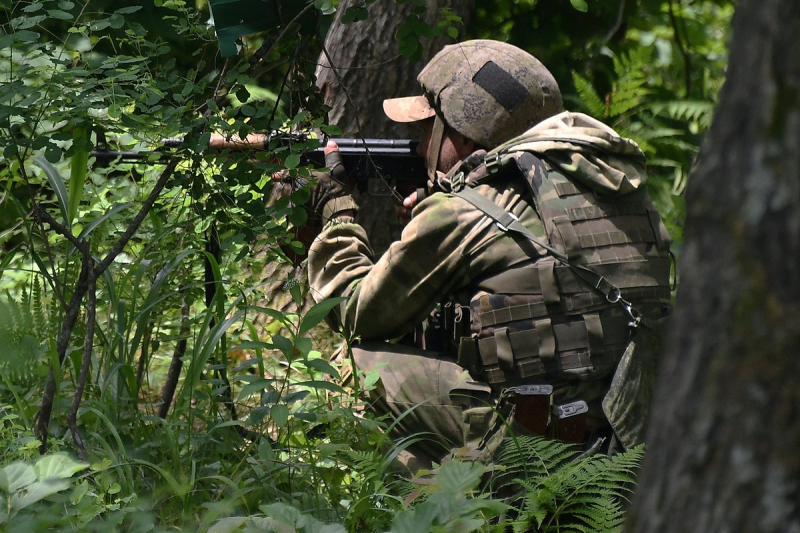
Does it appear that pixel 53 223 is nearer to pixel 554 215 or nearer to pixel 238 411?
pixel 238 411

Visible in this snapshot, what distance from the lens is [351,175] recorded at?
3717mm

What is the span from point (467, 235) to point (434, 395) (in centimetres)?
64

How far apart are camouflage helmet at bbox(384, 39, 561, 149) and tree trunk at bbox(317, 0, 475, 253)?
0.66 metres

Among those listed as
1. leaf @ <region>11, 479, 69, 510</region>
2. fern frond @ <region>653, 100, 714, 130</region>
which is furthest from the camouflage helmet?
fern frond @ <region>653, 100, 714, 130</region>

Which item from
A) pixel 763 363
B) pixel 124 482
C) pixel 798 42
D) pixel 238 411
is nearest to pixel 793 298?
pixel 763 363

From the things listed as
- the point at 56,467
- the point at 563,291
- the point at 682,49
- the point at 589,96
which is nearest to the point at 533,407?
the point at 563,291

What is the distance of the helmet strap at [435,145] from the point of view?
3537 millimetres

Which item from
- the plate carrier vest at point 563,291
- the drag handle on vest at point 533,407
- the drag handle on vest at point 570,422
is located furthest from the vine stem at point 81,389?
the drag handle on vest at point 570,422

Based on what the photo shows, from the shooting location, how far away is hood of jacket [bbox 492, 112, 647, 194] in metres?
3.08

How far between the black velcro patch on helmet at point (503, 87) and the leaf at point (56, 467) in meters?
2.11

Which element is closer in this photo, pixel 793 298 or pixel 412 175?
pixel 793 298

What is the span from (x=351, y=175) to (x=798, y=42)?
9.24 feet

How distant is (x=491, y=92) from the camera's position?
11.0 ft

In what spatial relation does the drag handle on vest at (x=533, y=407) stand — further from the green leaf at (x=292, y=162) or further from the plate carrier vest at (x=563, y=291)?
the green leaf at (x=292, y=162)
